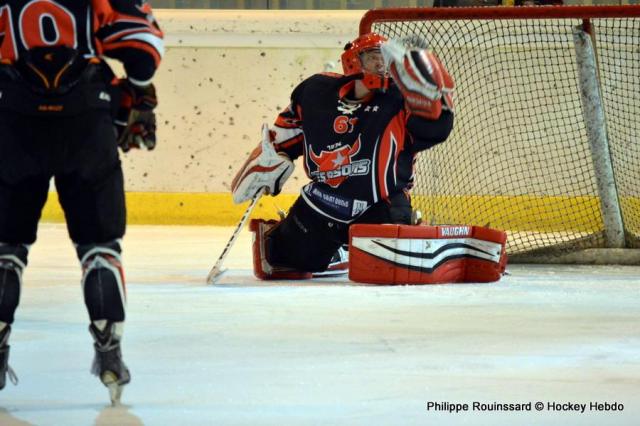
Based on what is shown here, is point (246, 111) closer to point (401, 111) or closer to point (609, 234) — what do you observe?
point (609, 234)

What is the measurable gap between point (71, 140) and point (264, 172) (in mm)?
2474

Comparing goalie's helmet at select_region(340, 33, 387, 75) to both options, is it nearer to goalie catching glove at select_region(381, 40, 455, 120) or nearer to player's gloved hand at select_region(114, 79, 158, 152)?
goalie catching glove at select_region(381, 40, 455, 120)

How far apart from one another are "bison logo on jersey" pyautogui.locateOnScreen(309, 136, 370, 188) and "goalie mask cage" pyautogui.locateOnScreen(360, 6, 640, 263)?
5.43 ft

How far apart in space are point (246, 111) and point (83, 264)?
214 inches

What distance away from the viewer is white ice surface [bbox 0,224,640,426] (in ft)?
7.39

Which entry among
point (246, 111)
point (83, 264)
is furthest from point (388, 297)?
point (246, 111)

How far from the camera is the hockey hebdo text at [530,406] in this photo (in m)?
2.24

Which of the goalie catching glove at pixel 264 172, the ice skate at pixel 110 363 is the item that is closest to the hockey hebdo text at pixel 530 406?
the ice skate at pixel 110 363

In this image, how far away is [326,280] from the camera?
4.81m

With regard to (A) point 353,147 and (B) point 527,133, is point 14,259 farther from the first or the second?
(B) point 527,133

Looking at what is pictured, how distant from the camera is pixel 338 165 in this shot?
4594 millimetres

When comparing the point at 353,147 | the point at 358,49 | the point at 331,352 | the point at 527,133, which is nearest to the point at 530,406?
the point at 331,352

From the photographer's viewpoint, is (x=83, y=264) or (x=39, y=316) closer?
(x=83, y=264)

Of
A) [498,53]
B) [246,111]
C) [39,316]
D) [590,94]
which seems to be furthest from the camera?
[246,111]
